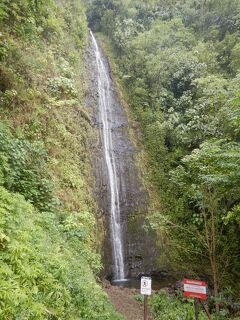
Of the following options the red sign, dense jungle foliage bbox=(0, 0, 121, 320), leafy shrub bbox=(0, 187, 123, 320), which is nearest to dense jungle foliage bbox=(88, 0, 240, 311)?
the red sign

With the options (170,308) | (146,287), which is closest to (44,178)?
(146,287)

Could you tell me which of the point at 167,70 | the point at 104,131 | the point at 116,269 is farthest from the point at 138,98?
the point at 116,269

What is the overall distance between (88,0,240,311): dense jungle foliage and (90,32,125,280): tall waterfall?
138cm

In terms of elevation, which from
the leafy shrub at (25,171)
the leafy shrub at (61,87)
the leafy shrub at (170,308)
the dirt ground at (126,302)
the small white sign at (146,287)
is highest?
the leafy shrub at (61,87)

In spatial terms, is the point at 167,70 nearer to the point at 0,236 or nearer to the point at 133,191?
the point at 133,191

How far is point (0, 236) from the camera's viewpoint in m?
3.71

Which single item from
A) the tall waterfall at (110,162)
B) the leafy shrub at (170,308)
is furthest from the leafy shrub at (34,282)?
the tall waterfall at (110,162)

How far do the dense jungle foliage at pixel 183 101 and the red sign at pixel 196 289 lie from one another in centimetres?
208

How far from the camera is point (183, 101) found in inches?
639

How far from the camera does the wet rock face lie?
12.1 m

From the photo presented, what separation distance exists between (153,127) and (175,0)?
13.1 m

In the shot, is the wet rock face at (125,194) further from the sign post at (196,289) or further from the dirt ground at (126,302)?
the sign post at (196,289)

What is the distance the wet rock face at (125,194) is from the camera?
12.1m

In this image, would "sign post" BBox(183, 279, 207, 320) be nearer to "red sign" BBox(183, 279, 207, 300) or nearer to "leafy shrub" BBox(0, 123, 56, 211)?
"red sign" BBox(183, 279, 207, 300)
